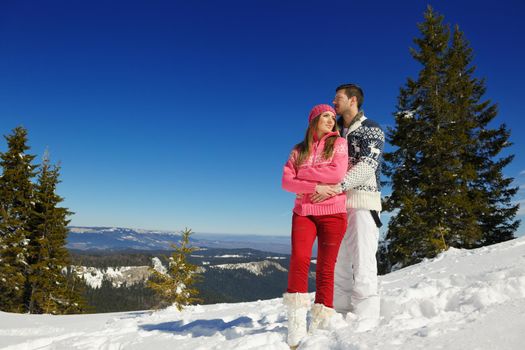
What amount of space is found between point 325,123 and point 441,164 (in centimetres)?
1351

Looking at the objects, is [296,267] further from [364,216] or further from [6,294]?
[6,294]

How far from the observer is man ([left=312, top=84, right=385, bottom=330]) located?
141 inches

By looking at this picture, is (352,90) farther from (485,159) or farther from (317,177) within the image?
(485,159)

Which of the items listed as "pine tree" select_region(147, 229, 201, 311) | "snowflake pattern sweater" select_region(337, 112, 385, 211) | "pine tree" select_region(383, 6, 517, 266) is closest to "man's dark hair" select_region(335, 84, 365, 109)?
"snowflake pattern sweater" select_region(337, 112, 385, 211)

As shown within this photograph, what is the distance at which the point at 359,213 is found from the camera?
12.2 feet

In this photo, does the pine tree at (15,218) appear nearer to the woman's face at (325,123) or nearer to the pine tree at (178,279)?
the pine tree at (178,279)

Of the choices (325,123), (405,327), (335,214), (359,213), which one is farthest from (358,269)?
(325,123)

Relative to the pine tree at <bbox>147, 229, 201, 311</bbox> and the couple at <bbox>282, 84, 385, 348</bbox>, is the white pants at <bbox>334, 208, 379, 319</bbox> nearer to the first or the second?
the couple at <bbox>282, 84, 385, 348</bbox>

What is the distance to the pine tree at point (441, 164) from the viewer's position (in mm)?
14508

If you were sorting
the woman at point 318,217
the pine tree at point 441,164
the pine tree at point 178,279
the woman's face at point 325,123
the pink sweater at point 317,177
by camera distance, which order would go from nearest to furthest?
the woman at point 318,217
the pink sweater at point 317,177
the woman's face at point 325,123
the pine tree at point 441,164
the pine tree at point 178,279

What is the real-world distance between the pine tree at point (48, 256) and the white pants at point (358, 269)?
2336 cm

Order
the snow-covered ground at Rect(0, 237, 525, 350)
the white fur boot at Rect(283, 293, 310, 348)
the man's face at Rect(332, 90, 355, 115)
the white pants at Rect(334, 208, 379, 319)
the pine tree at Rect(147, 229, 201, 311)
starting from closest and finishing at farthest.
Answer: the snow-covered ground at Rect(0, 237, 525, 350) → the white fur boot at Rect(283, 293, 310, 348) → the white pants at Rect(334, 208, 379, 319) → the man's face at Rect(332, 90, 355, 115) → the pine tree at Rect(147, 229, 201, 311)

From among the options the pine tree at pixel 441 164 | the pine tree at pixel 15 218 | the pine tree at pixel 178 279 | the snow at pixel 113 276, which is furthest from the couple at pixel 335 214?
the snow at pixel 113 276

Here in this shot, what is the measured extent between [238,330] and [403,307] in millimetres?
1942
